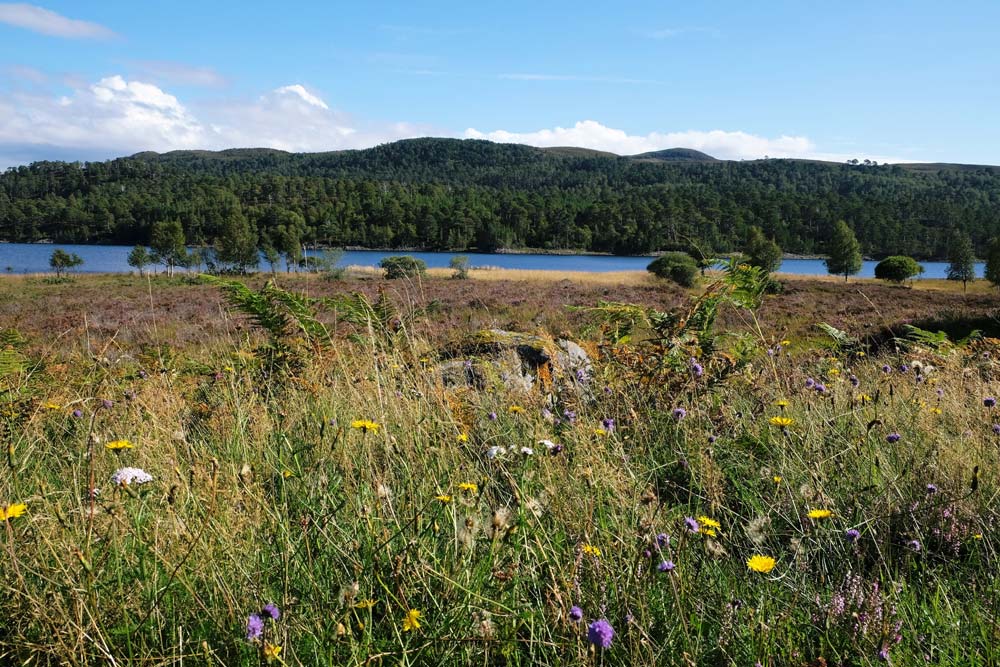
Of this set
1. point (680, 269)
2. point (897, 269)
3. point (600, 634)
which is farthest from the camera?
point (897, 269)

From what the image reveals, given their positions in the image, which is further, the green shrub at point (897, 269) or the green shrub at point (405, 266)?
the green shrub at point (897, 269)

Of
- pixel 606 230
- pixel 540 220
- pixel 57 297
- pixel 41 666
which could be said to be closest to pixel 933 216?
pixel 606 230

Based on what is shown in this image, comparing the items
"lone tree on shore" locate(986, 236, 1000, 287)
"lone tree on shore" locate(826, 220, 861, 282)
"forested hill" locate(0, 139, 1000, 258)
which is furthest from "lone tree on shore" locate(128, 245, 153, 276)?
"lone tree on shore" locate(826, 220, 861, 282)

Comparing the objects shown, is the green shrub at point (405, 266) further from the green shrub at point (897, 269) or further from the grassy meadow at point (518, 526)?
the green shrub at point (897, 269)

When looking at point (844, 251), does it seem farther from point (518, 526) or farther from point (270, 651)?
point (270, 651)

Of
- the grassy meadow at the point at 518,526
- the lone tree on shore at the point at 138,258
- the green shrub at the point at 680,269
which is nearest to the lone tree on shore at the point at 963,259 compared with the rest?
the green shrub at the point at 680,269

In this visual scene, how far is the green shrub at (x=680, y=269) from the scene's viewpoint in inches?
1319

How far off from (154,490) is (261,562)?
1.97 ft

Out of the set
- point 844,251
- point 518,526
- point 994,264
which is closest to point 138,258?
point 994,264

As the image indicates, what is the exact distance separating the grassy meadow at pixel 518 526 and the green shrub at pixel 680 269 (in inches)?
1102

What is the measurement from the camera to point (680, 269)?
34.5 meters

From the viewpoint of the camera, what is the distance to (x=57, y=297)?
27.4m

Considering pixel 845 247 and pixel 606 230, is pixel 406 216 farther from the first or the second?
pixel 845 247

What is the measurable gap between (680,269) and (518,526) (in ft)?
114
